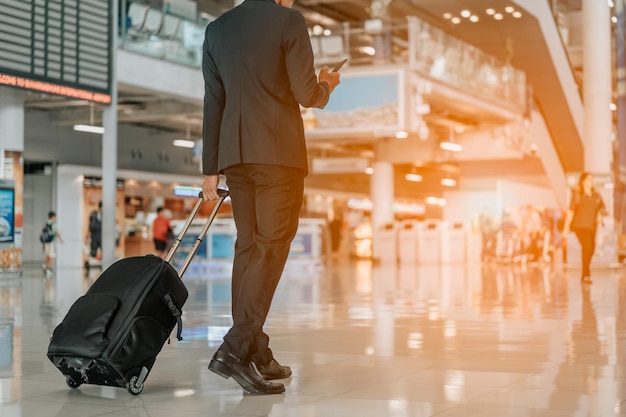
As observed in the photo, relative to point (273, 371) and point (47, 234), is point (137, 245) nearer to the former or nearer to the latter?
point (47, 234)

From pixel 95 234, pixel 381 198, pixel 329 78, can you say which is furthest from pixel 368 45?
pixel 329 78

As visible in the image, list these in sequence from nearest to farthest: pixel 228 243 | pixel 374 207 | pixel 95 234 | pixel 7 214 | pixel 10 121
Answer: pixel 10 121 → pixel 7 214 → pixel 228 243 → pixel 95 234 → pixel 374 207

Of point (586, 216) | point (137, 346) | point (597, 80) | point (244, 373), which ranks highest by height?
point (597, 80)

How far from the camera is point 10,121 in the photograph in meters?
22.1

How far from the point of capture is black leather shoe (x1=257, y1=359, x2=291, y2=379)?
15.9 feet

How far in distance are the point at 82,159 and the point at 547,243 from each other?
1527 centimetres

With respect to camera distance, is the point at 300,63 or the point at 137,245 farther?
the point at 137,245

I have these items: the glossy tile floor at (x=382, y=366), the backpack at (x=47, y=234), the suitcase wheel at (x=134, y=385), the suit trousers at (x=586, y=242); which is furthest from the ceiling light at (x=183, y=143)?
the suitcase wheel at (x=134, y=385)

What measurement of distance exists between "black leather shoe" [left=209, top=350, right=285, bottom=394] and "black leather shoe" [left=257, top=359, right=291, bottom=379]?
0.25 metres

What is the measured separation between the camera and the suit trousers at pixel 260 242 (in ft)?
15.2

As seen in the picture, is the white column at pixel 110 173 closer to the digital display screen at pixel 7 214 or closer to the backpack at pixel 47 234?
the digital display screen at pixel 7 214

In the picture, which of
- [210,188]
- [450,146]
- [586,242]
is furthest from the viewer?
[450,146]

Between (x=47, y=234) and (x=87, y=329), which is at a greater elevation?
(x=47, y=234)

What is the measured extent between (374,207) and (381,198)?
389 mm
